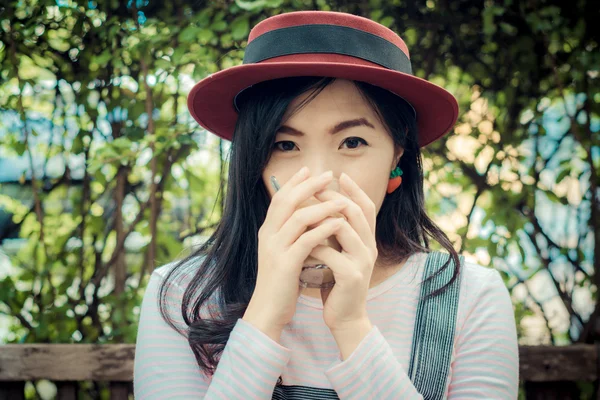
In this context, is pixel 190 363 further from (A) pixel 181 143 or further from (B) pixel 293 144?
(A) pixel 181 143

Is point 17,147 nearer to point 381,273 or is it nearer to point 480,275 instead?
point 381,273

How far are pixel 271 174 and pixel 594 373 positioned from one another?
5.57 ft

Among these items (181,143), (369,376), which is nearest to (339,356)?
(369,376)

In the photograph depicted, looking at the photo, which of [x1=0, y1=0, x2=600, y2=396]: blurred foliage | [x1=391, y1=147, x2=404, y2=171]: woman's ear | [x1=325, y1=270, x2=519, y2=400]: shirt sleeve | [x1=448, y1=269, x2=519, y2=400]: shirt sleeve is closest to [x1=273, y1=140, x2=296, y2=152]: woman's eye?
[x1=391, y1=147, x2=404, y2=171]: woman's ear

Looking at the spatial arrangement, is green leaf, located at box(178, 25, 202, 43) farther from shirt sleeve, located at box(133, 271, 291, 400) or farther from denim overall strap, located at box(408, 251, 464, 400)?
denim overall strap, located at box(408, 251, 464, 400)

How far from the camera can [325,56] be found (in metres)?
1.17

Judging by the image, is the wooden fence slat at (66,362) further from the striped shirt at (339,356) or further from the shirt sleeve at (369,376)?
the shirt sleeve at (369,376)

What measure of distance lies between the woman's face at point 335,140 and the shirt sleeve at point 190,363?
1.29 feet

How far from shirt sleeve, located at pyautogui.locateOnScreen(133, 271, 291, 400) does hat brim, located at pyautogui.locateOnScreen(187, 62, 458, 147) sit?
1.60 feet

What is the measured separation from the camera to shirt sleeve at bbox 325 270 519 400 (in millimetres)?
1060

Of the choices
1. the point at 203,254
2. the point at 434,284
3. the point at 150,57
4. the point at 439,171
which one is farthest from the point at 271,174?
the point at 439,171

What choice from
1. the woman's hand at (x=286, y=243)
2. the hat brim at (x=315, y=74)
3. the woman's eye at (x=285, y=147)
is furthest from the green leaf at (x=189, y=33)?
the woman's hand at (x=286, y=243)

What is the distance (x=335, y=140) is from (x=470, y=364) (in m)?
0.65

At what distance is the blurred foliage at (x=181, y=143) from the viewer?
2.06 meters
